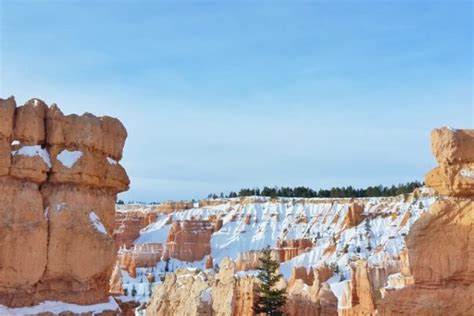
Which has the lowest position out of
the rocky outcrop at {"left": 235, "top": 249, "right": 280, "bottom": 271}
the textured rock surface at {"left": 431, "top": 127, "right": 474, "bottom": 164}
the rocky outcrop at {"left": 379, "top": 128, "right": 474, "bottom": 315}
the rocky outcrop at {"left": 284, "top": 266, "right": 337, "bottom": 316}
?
the rocky outcrop at {"left": 235, "top": 249, "right": 280, "bottom": 271}

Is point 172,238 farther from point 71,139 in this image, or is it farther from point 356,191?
point 71,139

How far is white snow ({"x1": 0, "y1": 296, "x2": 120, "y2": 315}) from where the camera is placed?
12758 millimetres

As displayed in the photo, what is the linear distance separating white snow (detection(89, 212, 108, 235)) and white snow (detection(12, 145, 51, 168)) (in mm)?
1504

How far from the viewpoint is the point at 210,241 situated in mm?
113188

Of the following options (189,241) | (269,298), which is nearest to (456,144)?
(269,298)

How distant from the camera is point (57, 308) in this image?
13289 mm

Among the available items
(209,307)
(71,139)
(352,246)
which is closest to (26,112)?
(71,139)

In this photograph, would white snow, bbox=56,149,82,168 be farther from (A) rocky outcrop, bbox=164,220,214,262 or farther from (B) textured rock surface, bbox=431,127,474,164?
(A) rocky outcrop, bbox=164,220,214,262

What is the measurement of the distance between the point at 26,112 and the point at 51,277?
147 inches

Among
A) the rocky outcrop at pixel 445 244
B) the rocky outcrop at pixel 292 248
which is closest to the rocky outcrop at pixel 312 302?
the rocky outcrop at pixel 445 244

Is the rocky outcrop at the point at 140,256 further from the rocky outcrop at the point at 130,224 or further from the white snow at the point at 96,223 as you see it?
the white snow at the point at 96,223

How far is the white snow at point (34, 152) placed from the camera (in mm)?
13477

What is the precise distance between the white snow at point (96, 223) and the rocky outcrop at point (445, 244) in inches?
267

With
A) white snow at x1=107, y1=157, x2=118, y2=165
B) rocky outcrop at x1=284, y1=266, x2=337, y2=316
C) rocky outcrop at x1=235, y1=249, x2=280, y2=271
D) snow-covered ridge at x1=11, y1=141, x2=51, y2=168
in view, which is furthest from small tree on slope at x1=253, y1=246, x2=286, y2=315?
rocky outcrop at x1=235, y1=249, x2=280, y2=271
